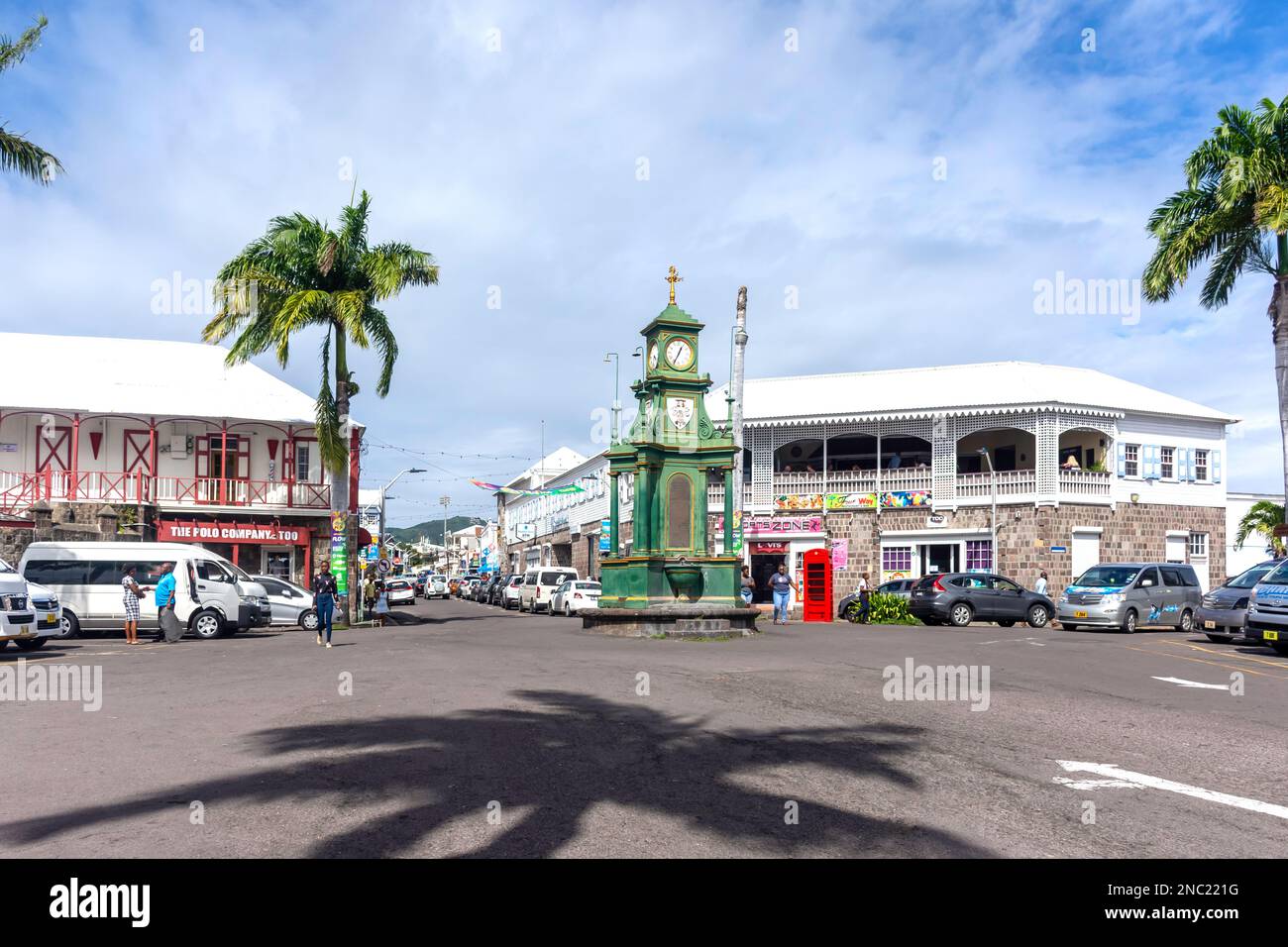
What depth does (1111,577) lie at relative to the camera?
2627 cm

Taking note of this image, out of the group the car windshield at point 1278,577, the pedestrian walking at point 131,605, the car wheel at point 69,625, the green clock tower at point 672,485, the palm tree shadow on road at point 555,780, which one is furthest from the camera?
the green clock tower at point 672,485

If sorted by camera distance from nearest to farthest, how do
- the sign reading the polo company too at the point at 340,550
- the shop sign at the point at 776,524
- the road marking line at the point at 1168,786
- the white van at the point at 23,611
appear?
the road marking line at the point at 1168,786, the white van at the point at 23,611, the sign reading the polo company too at the point at 340,550, the shop sign at the point at 776,524

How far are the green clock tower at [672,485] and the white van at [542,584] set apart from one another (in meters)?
11.7

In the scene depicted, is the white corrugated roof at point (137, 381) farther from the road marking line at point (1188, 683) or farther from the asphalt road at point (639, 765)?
the road marking line at point (1188, 683)

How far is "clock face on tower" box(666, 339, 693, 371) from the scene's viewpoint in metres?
26.8

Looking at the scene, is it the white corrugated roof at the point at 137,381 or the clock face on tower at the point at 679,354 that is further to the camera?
the white corrugated roof at the point at 137,381

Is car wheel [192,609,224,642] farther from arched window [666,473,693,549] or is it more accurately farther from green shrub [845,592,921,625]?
green shrub [845,592,921,625]

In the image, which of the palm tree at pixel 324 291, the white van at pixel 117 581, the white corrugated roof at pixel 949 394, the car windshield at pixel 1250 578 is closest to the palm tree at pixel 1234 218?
the car windshield at pixel 1250 578

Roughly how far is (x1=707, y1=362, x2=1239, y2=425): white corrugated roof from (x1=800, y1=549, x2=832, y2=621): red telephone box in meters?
9.38

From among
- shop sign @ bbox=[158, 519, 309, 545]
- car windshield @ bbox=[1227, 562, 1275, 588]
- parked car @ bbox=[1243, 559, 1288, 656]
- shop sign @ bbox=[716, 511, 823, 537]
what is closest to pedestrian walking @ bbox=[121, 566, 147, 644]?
shop sign @ bbox=[158, 519, 309, 545]

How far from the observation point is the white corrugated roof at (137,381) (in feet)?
118

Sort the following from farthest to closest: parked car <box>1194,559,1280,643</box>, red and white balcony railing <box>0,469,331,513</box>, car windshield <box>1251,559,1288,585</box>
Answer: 1. red and white balcony railing <box>0,469,331,513</box>
2. parked car <box>1194,559,1280,643</box>
3. car windshield <box>1251,559,1288,585</box>

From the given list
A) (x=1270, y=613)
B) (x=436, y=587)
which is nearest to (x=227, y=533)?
(x=436, y=587)
